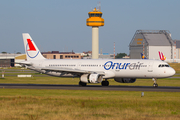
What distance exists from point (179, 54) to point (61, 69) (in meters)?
155

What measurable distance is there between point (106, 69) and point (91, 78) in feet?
10.0

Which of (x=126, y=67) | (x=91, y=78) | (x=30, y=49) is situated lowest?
(x=91, y=78)

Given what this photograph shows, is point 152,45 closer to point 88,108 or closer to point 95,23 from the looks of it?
point 95,23

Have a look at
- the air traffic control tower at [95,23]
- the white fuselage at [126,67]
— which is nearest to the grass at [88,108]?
the white fuselage at [126,67]

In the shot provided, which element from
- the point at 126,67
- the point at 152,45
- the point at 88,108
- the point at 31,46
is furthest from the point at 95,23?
the point at 88,108

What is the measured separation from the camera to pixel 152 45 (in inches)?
6786

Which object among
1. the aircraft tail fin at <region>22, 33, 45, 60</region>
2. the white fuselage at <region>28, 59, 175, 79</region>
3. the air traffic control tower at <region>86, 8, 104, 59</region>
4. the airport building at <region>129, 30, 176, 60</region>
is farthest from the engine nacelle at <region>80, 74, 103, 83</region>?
the airport building at <region>129, 30, 176, 60</region>

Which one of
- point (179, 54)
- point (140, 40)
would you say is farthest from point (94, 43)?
point (179, 54)

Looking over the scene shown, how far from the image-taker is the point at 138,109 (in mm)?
24766

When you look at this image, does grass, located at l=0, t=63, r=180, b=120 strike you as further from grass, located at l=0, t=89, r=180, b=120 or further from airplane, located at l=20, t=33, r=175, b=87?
airplane, located at l=20, t=33, r=175, b=87

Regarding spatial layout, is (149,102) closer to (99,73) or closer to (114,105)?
(114,105)

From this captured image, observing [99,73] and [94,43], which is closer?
[99,73]

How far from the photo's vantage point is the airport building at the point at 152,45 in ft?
568

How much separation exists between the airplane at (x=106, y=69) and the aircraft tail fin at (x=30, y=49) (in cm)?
117
